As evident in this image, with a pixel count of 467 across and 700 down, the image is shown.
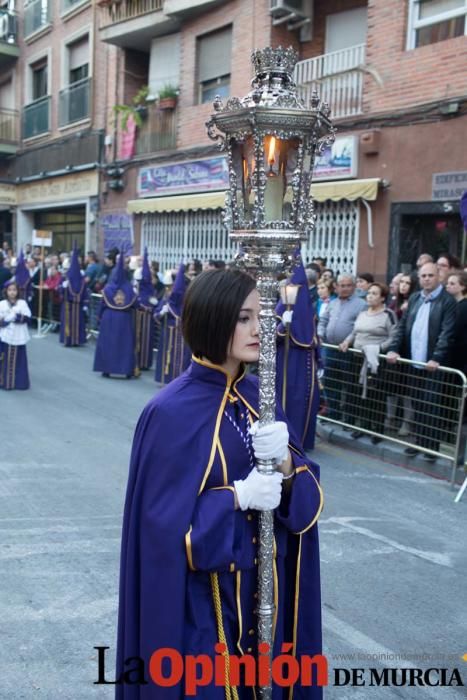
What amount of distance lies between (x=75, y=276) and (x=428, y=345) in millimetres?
10062

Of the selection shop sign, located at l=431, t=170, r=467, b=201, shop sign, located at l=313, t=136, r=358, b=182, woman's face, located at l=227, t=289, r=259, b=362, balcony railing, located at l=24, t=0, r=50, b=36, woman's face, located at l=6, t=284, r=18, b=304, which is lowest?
woman's face, located at l=6, t=284, r=18, b=304

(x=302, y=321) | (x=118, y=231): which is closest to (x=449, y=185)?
Result: (x=302, y=321)

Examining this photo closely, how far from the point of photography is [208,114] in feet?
52.5

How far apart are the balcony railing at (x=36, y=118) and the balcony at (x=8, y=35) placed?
6.96 feet

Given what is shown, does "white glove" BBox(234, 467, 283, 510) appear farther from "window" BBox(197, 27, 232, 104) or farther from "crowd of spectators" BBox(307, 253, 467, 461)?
"window" BBox(197, 27, 232, 104)

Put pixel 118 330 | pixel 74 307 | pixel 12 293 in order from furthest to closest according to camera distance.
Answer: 1. pixel 74 307
2. pixel 118 330
3. pixel 12 293

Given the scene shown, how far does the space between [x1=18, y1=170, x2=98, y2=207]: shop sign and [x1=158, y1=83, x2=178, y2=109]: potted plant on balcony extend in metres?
3.92

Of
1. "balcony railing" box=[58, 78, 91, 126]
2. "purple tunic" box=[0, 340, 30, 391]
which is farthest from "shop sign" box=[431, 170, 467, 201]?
"balcony railing" box=[58, 78, 91, 126]

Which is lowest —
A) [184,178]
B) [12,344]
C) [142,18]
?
[12,344]

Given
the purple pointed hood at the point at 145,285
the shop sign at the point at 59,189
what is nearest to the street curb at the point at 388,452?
the purple pointed hood at the point at 145,285

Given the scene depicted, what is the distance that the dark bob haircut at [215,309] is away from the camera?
2400mm

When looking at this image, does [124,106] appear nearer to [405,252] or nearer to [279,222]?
[405,252]

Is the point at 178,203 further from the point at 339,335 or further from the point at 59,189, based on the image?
the point at 339,335

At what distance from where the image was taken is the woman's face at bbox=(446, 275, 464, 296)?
23.7 ft
